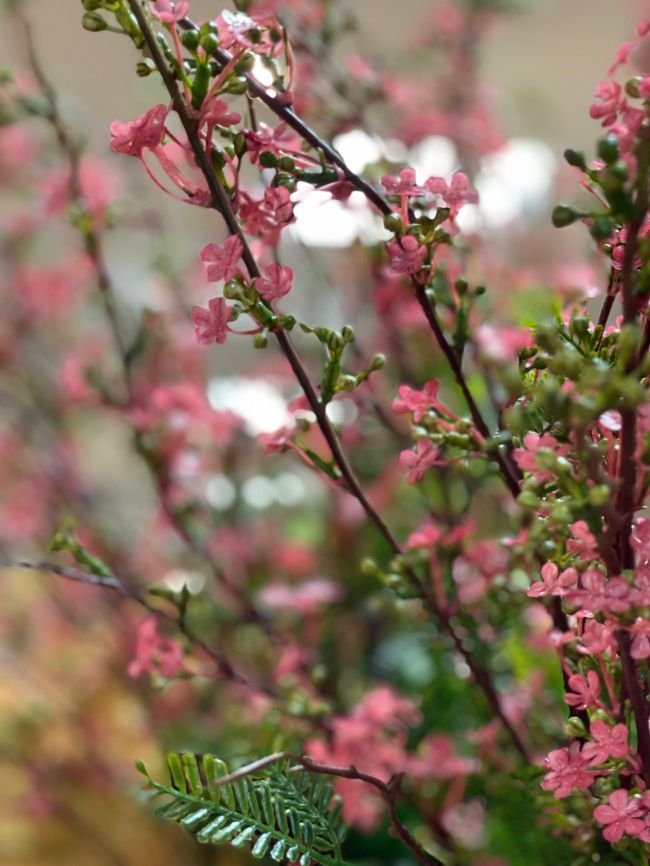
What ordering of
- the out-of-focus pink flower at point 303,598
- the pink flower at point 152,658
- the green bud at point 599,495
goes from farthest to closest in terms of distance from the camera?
the out-of-focus pink flower at point 303,598 < the pink flower at point 152,658 < the green bud at point 599,495

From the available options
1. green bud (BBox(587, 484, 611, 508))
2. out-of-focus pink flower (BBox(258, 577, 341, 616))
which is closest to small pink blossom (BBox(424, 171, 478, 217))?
green bud (BBox(587, 484, 611, 508))

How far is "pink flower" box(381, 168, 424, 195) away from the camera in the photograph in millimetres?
285

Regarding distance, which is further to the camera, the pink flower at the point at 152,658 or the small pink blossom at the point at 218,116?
the pink flower at the point at 152,658

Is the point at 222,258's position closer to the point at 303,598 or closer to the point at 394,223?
the point at 394,223

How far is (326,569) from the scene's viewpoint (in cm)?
81

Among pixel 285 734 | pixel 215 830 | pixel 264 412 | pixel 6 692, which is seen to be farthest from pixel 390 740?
pixel 6 692

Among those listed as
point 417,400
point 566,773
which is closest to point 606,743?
point 566,773

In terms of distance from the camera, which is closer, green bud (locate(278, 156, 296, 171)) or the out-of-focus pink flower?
green bud (locate(278, 156, 296, 171))

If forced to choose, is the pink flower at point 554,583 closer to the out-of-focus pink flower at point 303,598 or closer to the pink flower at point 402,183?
the pink flower at point 402,183

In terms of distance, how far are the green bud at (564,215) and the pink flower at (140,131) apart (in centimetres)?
12

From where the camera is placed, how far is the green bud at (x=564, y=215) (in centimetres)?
25

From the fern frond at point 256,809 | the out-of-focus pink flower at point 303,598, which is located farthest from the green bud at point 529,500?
the out-of-focus pink flower at point 303,598

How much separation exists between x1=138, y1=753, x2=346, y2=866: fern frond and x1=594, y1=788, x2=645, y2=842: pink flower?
10 centimetres

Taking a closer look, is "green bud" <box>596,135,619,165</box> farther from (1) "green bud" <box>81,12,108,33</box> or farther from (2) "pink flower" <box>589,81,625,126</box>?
(1) "green bud" <box>81,12,108,33</box>
